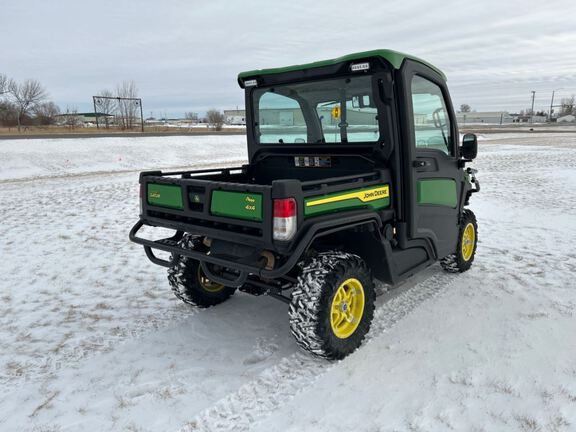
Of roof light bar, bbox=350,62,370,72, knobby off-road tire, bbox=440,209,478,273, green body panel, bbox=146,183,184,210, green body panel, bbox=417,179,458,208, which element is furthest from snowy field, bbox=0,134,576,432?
roof light bar, bbox=350,62,370,72

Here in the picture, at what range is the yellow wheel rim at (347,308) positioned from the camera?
3.31 metres

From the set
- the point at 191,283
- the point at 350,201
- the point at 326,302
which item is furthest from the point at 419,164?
the point at 191,283

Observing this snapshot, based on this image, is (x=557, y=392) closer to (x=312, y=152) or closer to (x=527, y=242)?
(x=312, y=152)

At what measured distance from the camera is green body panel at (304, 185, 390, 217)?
3031 millimetres

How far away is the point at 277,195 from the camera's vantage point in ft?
9.30

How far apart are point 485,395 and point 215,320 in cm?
224

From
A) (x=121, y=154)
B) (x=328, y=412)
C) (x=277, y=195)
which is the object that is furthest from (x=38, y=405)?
(x=121, y=154)

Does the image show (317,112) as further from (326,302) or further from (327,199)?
(326,302)

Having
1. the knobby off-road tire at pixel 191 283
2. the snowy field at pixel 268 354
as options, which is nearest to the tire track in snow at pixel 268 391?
the snowy field at pixel 268 354

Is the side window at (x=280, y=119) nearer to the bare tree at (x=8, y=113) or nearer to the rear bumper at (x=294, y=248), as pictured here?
the rear bumper at (x=294, y=248)

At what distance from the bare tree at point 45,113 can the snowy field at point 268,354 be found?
48191 millimetres

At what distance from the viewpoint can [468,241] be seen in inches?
207

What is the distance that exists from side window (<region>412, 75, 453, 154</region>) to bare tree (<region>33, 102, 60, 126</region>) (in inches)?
2021

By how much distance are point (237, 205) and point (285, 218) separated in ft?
1.47
